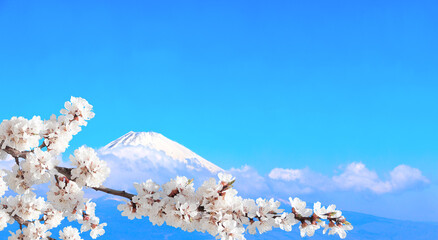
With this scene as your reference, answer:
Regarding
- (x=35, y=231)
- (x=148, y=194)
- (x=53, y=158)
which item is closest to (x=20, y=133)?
(x=53, y=158)

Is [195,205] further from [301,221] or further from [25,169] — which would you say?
[25,169]

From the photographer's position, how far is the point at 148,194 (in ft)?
11.6

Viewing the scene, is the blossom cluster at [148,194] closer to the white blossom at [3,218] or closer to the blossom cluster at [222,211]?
the blossom cluster at [222,211]

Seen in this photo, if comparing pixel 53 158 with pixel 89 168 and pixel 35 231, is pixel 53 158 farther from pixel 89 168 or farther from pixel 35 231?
pixel 35 231

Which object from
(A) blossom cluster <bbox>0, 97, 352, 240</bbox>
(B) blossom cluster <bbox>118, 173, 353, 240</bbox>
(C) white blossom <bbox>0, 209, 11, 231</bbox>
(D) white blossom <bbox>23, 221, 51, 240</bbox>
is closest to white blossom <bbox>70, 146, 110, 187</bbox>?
(A) blossom cluster <bbox>0, 97, 352, 240</bbox>

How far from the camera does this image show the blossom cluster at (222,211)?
330 cm

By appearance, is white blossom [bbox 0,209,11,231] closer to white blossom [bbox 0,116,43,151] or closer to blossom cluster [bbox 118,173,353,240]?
white blossom [bbox 0,116,43,151]

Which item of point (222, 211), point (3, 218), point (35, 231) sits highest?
point (35, 231)

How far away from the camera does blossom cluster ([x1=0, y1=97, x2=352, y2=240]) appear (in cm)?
332

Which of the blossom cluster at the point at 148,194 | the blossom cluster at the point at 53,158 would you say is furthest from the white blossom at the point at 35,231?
the blossom cluster at the point at 148,194

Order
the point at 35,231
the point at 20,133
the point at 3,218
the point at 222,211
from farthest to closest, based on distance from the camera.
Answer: the point at 35,231
the point at 3,218
the point at 20,133
the point at 222,211

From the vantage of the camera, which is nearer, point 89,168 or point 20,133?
point 89,168

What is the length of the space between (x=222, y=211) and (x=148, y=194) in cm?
69

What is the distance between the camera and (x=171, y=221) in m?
3.45
